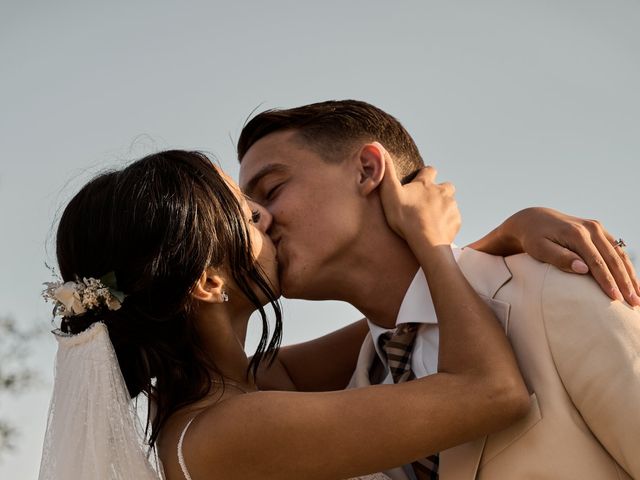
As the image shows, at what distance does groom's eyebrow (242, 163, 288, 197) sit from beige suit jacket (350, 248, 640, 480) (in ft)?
5.53

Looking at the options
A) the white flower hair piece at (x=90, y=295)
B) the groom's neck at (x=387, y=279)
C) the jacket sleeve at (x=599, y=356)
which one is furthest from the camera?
the groom's neck at (x=387, y=279)

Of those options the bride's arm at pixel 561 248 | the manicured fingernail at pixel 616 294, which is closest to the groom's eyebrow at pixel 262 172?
the bride's arm at pixel 561 248

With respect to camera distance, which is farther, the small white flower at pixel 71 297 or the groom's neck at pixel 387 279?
the groom's neck at pixel 387 279

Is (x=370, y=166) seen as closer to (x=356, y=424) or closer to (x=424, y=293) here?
(x=424, y=293)

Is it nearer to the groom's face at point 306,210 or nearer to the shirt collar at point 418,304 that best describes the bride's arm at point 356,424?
the shirt collar at point 418,304

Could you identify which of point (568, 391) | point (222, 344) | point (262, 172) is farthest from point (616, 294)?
point (262, 172)

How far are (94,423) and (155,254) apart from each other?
0.79 metres

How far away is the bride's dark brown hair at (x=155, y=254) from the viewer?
4.20 m

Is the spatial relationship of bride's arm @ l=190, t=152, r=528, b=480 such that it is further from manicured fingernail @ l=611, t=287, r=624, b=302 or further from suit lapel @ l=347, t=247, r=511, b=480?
manicured fingernail @ l=611, t=287, r=624, b=302

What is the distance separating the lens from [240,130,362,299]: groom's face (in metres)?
5.00

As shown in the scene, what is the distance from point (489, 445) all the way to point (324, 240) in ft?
5.10

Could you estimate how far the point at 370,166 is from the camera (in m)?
5.26

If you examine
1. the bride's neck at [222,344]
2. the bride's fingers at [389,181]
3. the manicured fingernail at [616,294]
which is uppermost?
the bride's fingers at [389,181]

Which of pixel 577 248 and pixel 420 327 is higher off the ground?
pixel 577 248
